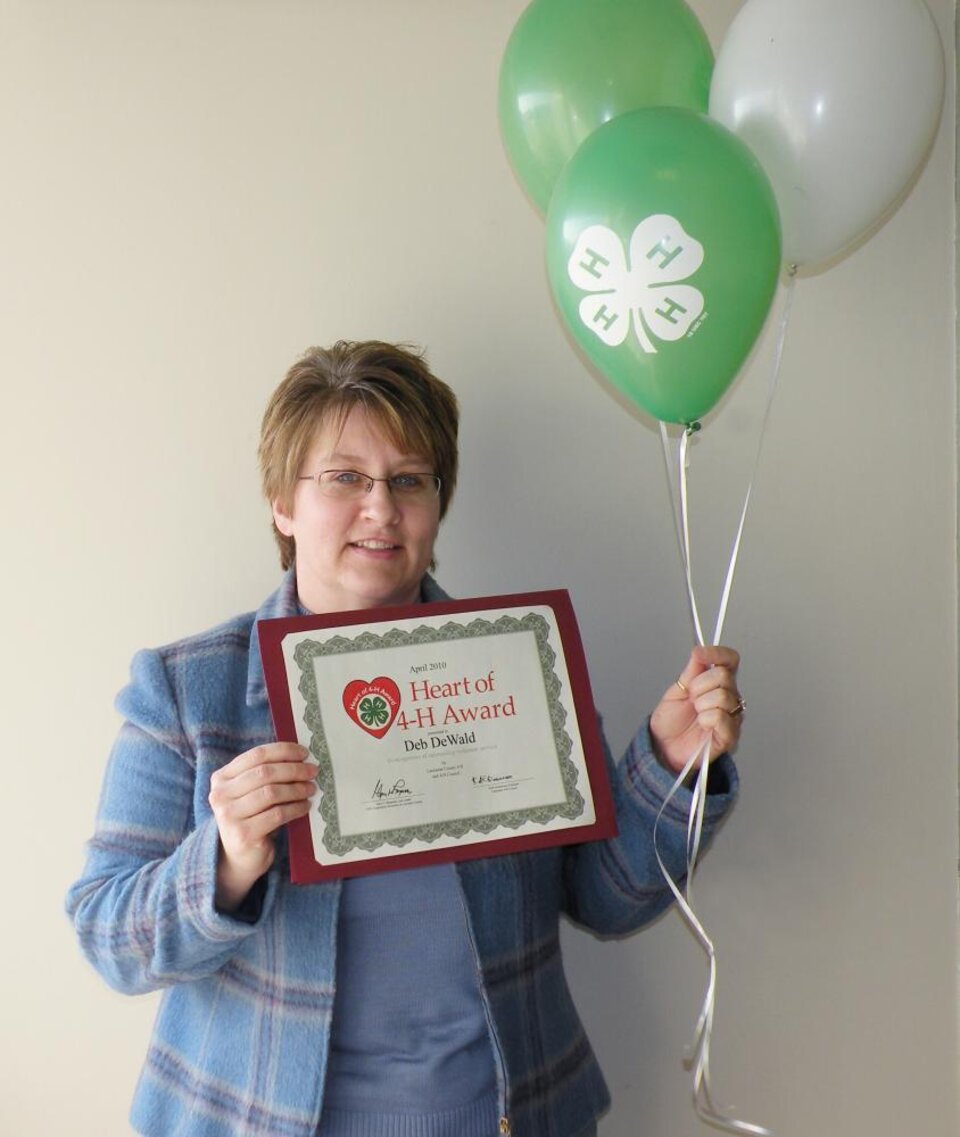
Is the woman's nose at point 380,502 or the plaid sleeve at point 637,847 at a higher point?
the woman's nose at point 380,502

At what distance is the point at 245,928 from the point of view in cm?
122

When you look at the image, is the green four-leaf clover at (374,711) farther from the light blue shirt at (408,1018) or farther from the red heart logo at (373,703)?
the light blue shirt at (408,1018)

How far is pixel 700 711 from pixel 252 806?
19.7 inches

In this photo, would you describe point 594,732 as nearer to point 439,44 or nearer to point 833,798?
point 833,798

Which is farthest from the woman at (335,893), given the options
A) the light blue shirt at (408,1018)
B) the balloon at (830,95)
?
the balloon at (830,95)

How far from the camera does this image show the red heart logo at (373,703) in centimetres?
130

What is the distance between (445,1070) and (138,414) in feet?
3.16

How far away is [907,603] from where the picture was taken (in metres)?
1.79

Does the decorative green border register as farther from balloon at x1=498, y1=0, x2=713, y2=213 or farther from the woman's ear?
balloon at x1=498, y1=0, x2=713, y2=213

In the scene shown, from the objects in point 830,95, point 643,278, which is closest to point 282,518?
point 643,278

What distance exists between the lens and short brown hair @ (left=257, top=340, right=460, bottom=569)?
55.9 inches

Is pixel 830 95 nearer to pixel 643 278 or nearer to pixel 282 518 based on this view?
pixel 643 278

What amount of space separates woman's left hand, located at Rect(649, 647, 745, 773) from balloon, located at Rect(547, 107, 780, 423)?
31 centimetres
